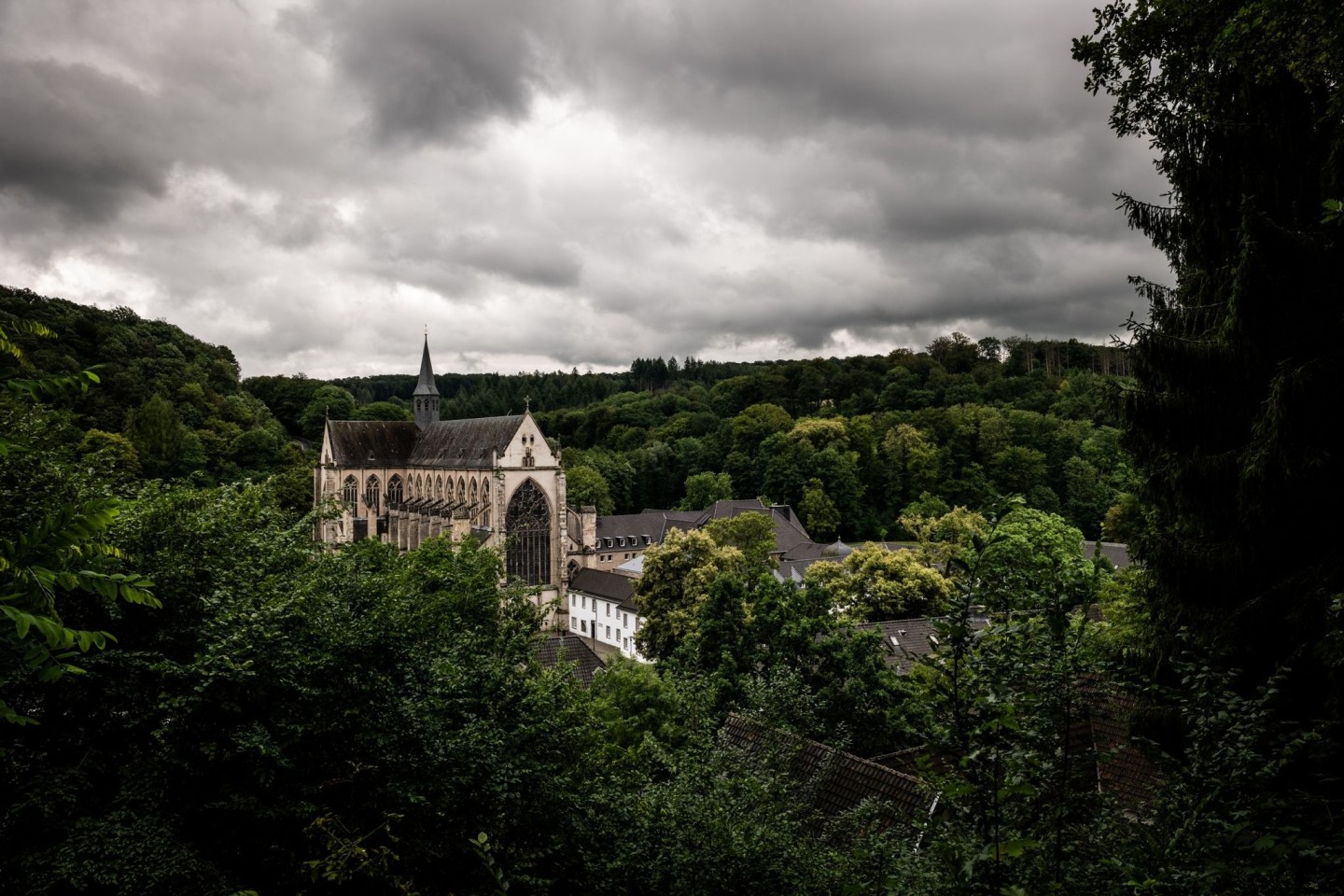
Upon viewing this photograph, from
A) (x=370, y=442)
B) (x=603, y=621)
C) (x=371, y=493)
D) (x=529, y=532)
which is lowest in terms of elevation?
(x=603, y=621)

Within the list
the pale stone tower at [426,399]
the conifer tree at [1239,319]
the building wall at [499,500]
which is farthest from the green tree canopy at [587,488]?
the conifer tree at [1239,319]

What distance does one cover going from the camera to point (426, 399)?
5838cm

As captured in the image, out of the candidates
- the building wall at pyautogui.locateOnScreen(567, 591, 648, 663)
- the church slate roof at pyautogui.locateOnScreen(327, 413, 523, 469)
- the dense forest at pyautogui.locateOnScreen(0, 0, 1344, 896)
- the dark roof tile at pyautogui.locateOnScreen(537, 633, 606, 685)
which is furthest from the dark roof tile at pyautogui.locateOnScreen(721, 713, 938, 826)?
the church slate roof at pyautogui.locateOnScreen(327, 413, 523, 469)

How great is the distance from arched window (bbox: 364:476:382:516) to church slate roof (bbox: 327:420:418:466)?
1254 mm

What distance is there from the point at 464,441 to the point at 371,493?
9457 millimetres

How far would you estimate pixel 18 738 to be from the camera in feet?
26.4

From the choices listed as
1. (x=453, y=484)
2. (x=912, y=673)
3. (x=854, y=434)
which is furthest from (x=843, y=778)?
(x=854, y=434)

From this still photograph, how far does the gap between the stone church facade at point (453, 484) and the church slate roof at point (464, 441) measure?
85 millimetres

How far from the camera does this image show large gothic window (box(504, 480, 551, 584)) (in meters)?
45.7

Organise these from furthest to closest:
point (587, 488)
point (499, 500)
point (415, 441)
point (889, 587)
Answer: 1. point (587, 488)
2. point (415, 441)
3. point (499, 500)
4. point (889, 587)

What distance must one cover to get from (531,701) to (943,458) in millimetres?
74946

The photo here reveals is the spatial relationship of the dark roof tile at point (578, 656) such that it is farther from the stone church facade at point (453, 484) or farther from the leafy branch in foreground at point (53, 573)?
the leafy branch in foreground at point (53, 573)

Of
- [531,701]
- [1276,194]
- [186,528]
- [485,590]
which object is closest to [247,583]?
[186,528]

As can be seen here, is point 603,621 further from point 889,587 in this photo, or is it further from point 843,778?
point 843,778
